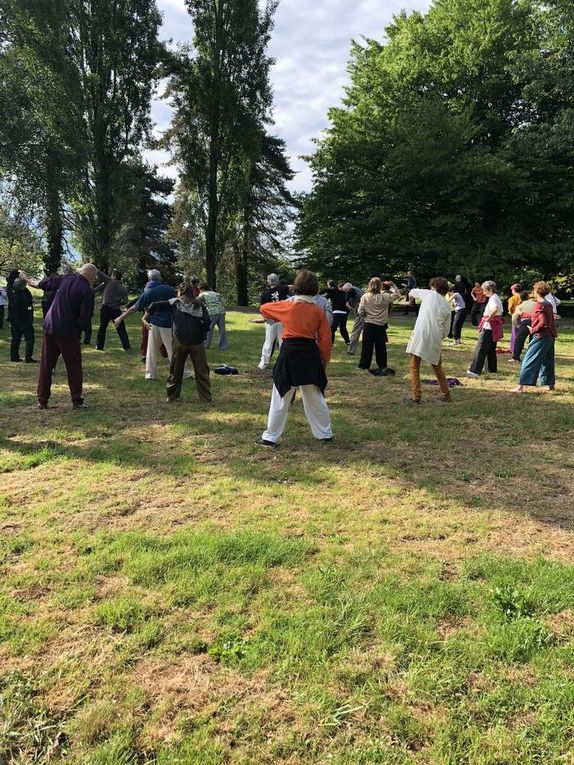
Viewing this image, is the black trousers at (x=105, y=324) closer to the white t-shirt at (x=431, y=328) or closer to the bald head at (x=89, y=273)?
the bald head at (x=89, y=273)

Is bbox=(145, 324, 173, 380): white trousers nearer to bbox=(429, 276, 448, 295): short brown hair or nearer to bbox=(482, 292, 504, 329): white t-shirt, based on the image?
bbox=(429, 276, 448, 295): short brown hair

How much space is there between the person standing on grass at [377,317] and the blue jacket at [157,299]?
11.9ft

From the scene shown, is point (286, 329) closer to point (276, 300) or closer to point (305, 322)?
point (305, 322)

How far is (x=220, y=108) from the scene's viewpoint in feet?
94.8

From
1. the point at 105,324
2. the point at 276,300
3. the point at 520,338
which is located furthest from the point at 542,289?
the point at 105,324

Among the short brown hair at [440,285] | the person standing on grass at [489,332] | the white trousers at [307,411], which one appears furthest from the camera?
the person standing on grass at [489,332]

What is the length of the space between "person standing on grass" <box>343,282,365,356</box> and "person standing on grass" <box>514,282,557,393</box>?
3674mm

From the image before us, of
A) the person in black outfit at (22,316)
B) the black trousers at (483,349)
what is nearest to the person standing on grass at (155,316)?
the person in black outfit at (22,316)

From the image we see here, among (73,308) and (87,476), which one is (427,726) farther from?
(73,308)

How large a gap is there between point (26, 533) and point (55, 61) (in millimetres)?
25487

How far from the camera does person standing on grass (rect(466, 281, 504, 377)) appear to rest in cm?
938

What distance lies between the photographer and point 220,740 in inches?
81.4

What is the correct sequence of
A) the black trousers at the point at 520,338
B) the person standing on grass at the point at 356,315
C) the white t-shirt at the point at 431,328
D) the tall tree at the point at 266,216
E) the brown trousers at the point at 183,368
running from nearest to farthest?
the brown trousers at the point at 183,368 → the white t-shirt at the point at 431,328 → the black trousers at the point at 520,338 → the person standing on grass at the point at 356,315 → the tall tree at the point at 266,216

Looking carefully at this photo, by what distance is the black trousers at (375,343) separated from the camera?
9.98 meters
